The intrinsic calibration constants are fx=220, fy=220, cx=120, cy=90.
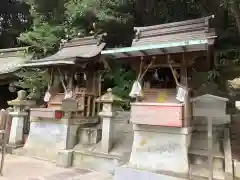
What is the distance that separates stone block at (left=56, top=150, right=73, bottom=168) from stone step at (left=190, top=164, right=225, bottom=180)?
455 centimetres

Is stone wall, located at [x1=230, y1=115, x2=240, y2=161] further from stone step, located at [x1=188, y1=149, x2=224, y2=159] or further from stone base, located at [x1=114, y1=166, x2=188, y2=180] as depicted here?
stone base, located at [x1=114, y1=166, x2=188, y2=180]

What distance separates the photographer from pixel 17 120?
10.4 m

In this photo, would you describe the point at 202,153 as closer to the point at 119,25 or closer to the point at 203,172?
the point at 203,172

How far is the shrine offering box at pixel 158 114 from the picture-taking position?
6.49 metres

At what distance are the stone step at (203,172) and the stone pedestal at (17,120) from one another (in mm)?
7955

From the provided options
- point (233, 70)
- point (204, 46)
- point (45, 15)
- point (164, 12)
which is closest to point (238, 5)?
point (204, 46)

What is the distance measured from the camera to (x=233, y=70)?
10430mm

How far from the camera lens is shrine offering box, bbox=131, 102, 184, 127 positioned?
256 inches

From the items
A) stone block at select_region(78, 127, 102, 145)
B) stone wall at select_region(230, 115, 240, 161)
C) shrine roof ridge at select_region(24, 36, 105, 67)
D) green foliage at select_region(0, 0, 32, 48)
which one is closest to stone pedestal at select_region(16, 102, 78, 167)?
stone block at select_region(78, 127, 102, 145)

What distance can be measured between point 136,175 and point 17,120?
264 inches


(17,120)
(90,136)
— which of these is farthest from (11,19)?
(90,136)

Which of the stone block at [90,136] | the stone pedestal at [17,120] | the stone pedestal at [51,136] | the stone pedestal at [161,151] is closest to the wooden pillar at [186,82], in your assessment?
the stone pedestal at [161,151]

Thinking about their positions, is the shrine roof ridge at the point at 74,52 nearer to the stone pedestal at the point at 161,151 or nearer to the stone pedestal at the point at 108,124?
the stone pedestal at the point at 108,124

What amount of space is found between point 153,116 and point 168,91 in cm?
114
